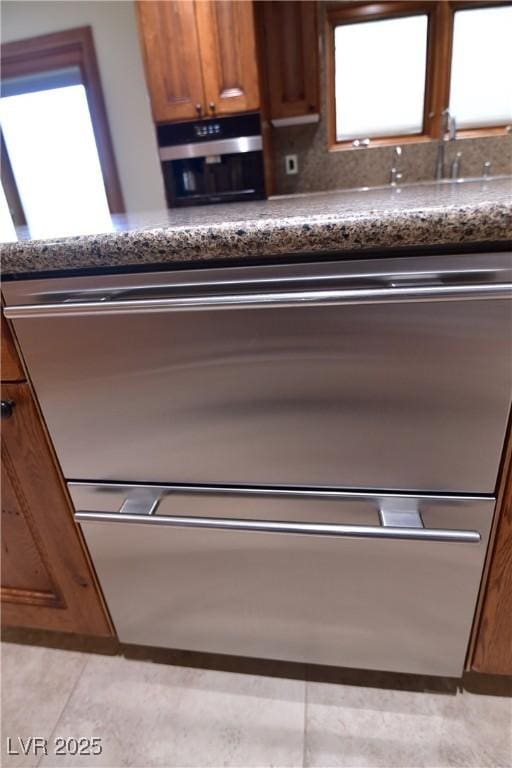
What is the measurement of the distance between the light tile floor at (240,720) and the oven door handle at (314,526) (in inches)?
18.2

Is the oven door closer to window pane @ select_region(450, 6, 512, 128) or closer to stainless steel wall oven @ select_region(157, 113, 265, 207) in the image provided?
stainless steel wall oven @ select_region(157, 113, 265, 207)

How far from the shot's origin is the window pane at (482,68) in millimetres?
2020

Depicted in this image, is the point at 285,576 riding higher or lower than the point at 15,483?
lower

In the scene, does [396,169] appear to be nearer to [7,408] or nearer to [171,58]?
[171,58]

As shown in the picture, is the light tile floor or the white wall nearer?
the light tile floor

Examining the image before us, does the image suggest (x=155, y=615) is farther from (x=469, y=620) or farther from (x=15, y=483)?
(x=469, y=620)

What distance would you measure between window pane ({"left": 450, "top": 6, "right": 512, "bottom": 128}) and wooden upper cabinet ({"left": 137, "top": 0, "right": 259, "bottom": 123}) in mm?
1046

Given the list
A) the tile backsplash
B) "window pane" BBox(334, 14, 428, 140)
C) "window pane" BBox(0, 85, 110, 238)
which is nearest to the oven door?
the tile backsplash

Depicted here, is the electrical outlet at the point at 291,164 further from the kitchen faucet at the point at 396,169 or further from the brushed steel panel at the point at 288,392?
the brushed steel panel at the point at 288,392

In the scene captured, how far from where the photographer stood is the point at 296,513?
A: 0.71 m

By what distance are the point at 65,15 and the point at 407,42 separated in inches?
79.0

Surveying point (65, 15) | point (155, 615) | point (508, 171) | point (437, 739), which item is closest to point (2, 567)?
point (155, 615)

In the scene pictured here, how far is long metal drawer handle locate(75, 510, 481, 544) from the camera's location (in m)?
0.64

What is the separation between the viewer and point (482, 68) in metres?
2.09
